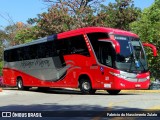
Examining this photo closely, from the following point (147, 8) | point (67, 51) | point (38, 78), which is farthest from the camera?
point (147, 8)

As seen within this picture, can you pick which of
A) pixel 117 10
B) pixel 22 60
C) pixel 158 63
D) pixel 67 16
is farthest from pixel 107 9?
pixel 22 60

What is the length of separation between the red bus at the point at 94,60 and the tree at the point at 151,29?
12850 mm

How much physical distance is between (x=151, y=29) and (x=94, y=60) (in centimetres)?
1553

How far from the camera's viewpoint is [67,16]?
39469mm

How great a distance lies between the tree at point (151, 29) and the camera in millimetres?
34969

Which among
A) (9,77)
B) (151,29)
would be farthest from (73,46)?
(151,29)

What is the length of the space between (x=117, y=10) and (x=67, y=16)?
746 centimetres

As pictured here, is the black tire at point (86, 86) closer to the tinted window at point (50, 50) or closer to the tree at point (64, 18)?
the tinted window at point (50, 50)

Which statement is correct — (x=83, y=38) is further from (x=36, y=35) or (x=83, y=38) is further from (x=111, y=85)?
(x=36, y=35)

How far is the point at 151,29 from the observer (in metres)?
35.3

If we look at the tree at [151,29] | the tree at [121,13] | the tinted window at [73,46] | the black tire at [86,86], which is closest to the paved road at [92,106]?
the black tire at [86,86]

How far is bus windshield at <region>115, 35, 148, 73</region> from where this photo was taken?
67.1 feet

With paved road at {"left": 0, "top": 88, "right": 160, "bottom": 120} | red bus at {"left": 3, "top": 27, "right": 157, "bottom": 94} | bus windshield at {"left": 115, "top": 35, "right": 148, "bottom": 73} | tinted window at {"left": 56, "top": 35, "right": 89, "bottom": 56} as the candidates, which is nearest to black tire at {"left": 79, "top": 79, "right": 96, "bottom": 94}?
red bus at {"left": 3, "top": 27, "right": 157, "bottom": 94}

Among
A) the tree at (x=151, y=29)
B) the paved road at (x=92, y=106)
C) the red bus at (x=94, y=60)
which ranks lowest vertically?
the paved road at (x=92, y=106)
